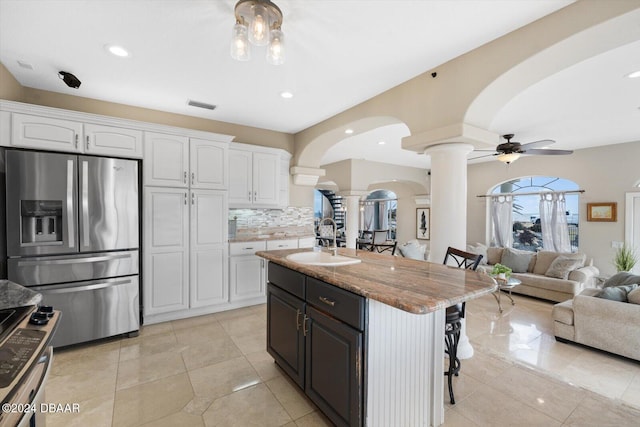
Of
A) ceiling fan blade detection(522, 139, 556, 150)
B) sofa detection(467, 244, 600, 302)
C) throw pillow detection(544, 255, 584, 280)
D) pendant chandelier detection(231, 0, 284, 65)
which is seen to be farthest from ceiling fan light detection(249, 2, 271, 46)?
throw pillow detection(544, 255, 584, 280)

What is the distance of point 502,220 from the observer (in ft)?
21.8

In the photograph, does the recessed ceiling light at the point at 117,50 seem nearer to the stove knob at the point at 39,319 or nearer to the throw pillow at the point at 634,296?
the stove knob at the point at 39,319

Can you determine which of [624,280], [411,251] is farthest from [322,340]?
[411,251]

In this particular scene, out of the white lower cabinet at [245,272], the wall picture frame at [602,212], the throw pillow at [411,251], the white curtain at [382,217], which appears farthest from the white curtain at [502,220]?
the white lower cabinet at [245,272]

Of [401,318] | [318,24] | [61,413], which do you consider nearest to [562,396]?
[401,318]

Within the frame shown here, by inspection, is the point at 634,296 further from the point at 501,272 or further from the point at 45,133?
the point at 45,133

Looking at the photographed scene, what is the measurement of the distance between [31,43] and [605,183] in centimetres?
815

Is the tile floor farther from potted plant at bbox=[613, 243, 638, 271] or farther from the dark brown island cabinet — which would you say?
potted plant at bbox=[613, 243, 638, 271]

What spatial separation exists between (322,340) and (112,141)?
3.08 m

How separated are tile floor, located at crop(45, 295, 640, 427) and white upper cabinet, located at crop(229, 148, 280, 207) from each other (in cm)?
185

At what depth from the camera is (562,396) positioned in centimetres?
215

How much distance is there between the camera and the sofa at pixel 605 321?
2707 millimetres

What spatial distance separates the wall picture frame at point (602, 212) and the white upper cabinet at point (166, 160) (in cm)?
704

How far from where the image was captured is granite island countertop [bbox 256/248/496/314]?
1269 millimetres
